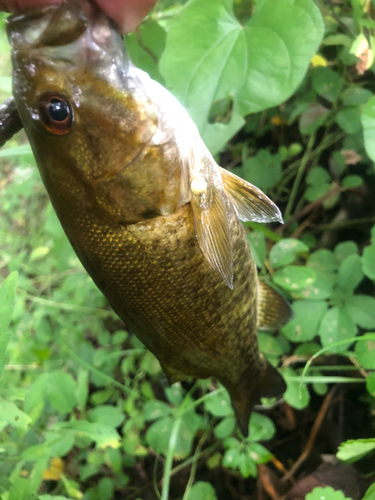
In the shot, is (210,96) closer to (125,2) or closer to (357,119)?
(125,2)

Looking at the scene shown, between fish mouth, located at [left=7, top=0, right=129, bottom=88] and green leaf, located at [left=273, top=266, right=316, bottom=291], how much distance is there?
0.82 m

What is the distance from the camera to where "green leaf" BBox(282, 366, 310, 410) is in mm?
1074

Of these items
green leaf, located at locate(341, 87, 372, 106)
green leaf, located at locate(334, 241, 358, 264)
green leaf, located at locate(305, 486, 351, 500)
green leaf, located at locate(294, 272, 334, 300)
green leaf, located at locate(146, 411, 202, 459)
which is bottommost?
green leaf, located at locate(146, 411, 202, 459)

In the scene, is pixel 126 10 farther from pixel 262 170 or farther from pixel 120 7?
pixel 262 170

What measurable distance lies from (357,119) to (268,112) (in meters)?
0.45

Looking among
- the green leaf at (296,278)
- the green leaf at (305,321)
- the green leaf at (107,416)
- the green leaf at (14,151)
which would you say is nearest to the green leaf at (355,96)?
the green leaf at (296,278)

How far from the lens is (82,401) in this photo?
42.7 inches

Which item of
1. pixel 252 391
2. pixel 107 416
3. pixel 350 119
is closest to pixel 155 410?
pixel 107 416

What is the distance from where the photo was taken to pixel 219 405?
3.99 feet

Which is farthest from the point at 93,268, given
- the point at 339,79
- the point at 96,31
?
the point at 339,79

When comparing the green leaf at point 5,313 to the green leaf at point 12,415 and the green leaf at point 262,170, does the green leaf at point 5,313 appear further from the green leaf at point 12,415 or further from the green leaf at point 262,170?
the green leaf at point 262,170

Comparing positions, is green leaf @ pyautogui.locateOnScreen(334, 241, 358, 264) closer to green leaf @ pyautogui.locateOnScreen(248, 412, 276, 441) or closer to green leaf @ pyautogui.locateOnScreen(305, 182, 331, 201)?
green leaf @ pyautogui.locateOnScreen(305, 182, 331, 201)

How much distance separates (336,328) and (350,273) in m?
0.19

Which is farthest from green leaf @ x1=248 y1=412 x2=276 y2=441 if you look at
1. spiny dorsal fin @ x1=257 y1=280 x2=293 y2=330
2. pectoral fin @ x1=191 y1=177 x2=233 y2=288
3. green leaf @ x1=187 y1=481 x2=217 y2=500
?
pectoral fin @ x1=191 y1=177 x2=233 y2=288
